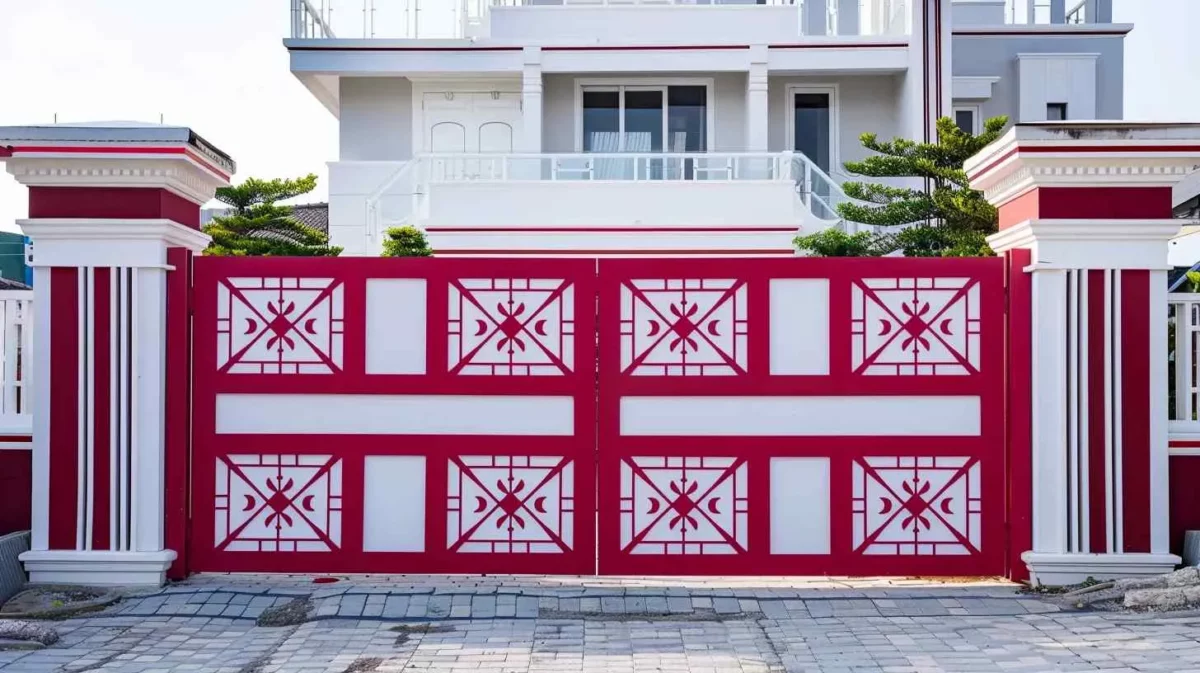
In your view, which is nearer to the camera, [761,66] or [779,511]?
[779,511]

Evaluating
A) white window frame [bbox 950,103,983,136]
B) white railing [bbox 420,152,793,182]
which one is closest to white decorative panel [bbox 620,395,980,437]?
white railing [bbox 420,152,793,182]

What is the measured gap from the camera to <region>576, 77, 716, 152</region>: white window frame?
64.3ft

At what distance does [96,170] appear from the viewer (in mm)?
6004

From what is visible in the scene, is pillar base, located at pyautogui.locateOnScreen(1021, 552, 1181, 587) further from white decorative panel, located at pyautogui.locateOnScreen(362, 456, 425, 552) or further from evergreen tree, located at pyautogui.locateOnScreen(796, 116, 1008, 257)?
evergreen tree, located at pyautogui.locateOnScreen(796, 116, 1008, 257)

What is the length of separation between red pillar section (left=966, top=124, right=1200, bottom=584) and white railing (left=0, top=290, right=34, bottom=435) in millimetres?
5410

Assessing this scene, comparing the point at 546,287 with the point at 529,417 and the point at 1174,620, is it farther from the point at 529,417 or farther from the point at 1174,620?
the point at 1174,620

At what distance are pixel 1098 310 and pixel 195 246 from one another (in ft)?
16.2

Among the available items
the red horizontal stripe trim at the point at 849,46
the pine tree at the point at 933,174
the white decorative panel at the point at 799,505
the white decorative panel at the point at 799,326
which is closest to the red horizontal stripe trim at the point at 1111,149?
the white decorative panel at the point at 799,326

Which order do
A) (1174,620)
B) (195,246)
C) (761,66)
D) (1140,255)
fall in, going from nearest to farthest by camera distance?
(1174,620) → (1140,255) → (195,246) → (761,66)

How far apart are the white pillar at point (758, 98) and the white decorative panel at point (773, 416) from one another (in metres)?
13.1

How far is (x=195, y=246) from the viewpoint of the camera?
6430mm

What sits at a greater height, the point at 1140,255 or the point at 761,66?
the point at 761,66

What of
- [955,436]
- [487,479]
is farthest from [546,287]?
[955,436]

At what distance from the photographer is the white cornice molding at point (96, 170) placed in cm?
596
